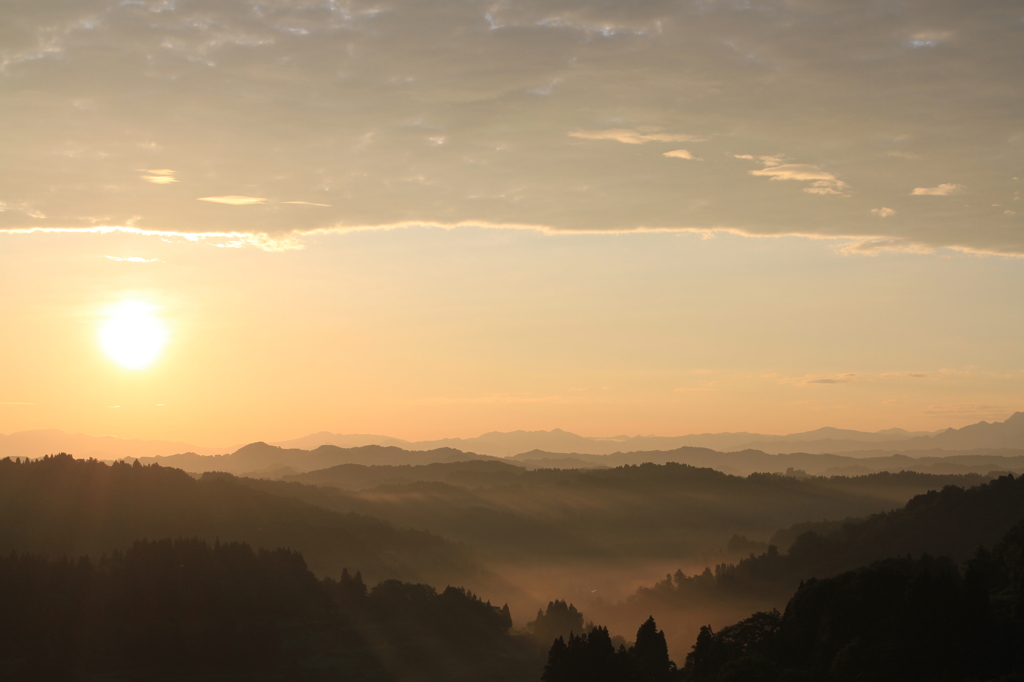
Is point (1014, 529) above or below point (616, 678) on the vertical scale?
above

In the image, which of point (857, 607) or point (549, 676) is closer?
point (857, 607)

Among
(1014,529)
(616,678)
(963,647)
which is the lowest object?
(616,678)

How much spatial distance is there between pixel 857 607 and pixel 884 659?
12920 mm

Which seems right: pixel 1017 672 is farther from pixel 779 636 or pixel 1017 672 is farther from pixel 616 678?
pixel 616 678

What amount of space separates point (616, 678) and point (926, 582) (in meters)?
45.2

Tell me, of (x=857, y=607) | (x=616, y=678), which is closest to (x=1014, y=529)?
(x=857, y=607)

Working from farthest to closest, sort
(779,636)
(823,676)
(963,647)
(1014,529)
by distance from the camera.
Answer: (1014,529) < (779,636) < (823,676) < (963,647)

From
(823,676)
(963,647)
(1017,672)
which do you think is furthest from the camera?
(823,676)

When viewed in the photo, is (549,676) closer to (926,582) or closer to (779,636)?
(779,636)

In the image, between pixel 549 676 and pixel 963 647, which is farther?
pixel 549 676

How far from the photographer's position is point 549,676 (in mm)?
137375

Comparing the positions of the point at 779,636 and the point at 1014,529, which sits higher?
the point at 1014,529

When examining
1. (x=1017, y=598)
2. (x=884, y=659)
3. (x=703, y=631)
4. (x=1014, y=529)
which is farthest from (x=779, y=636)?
(x=1014, y=529)

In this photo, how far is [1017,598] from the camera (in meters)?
124
